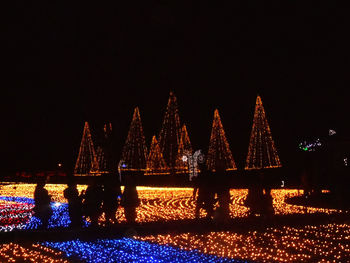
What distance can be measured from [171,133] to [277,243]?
2676 cm

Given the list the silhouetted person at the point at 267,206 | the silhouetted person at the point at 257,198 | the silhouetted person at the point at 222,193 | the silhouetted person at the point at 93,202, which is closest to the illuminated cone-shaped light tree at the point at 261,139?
the silhouetted person at the point at 257,198

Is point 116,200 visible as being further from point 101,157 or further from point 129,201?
point 101,157

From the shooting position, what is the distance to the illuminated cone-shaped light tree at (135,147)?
4087cm

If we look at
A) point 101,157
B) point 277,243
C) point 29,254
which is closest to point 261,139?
point 277,243

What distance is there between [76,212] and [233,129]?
37.8m

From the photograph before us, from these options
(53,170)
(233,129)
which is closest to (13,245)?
(233,129)

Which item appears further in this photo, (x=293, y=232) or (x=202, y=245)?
(x=293, y=232)

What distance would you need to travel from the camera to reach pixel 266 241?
12.5 metres

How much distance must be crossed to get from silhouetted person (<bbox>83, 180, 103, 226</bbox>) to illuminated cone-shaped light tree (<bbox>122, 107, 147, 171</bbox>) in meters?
24.3

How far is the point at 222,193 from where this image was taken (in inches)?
600

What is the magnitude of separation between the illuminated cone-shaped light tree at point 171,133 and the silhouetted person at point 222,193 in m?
18.6

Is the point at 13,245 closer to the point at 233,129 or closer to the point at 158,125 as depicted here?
the point at 233,129

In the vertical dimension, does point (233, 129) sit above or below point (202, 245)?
above

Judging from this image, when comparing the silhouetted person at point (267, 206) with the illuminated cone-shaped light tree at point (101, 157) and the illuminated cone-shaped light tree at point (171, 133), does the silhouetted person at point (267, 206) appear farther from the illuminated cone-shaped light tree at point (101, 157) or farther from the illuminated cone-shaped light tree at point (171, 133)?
the illuminated cone-shaped light tree at point (101, 157)
